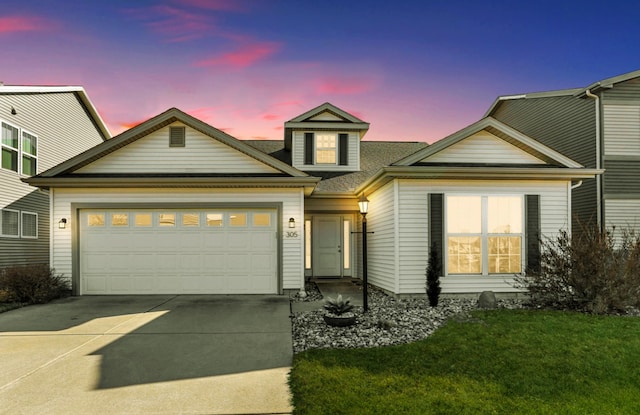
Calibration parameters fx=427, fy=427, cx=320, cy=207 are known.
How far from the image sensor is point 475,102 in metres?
19.4

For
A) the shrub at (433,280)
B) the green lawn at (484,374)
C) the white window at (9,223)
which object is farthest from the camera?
the white window at (9,223)

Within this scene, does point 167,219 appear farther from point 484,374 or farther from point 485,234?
point 484,374

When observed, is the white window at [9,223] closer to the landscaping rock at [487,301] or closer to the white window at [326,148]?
the white window at [326,148]

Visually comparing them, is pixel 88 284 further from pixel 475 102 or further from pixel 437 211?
pixel 475 102

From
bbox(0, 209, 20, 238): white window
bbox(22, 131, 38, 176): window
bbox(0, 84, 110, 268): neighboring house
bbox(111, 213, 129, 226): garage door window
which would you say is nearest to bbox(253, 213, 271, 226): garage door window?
bbox(111, 213, 129, 226): garage door window

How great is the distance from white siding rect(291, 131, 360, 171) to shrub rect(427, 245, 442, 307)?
6.34 metres

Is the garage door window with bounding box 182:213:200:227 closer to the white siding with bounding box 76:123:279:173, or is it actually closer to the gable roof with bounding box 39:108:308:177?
the white siding with bounding box 76:123:279:173

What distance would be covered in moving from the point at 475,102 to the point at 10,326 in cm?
1856

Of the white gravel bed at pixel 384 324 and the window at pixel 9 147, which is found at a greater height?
the window at pixel 9 147

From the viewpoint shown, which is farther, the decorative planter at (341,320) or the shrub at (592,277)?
the shrub at (592,277)

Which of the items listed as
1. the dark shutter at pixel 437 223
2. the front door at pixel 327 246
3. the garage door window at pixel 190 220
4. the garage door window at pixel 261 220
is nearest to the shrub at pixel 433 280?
the dark shutter at pixel 437 223

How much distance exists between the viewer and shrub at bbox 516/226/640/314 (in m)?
8.43

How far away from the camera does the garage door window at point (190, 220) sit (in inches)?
442

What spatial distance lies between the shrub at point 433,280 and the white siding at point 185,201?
336 cm
